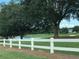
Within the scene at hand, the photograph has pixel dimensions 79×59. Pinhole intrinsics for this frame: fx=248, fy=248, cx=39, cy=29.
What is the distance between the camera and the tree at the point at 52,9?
106 ft

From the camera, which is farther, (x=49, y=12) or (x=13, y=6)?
(x=13, y=6)

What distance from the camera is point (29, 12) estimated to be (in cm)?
3516

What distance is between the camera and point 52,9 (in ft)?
117

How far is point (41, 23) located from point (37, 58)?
3100 cm

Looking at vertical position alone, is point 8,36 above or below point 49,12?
below

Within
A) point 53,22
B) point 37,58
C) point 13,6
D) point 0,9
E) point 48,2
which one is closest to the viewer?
point 37,58

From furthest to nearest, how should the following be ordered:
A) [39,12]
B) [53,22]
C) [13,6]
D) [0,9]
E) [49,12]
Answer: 1. [0,9]
2. [13,6]
3. [53,22]
4. [49,12]
5. [39,12]

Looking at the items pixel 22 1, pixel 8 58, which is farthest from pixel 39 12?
pixel 8 58

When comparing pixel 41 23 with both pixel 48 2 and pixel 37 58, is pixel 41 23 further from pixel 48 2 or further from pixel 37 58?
pixel 37 58

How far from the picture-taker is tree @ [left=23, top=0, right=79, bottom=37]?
3241 cm

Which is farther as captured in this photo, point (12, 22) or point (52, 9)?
point (12, 22)

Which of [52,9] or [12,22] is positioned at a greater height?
[52,9]

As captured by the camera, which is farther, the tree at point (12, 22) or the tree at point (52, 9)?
the tree at point (12, 22)

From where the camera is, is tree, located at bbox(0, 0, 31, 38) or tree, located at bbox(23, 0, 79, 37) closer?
tree, located at bbox(23, 0, 79, 37)
